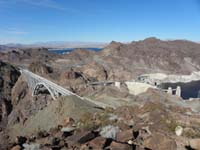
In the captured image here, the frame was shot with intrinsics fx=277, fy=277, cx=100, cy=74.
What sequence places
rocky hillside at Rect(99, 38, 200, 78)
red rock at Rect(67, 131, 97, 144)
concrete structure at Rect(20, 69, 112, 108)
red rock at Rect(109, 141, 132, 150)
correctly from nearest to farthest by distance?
red rock at Rect(109, 141, 132, 150) → red rock at Rect(67, 131, 97, 144) → concrete structure at Rect(20, 69, 112, 108) → rocky hillside at Rect(99, 38, 200, 78)

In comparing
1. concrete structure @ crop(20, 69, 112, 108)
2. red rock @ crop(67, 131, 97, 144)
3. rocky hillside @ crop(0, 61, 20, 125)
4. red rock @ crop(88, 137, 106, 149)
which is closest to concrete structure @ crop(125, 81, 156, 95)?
concrete structure @ crop(20, 69, 112, 108)

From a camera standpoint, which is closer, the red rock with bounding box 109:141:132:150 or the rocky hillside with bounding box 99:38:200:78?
the red rock with bounding box 109:141:132:150

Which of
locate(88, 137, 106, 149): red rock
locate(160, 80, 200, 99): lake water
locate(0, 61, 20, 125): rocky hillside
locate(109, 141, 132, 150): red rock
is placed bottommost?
locate(160, 80, 200, 99): lake water

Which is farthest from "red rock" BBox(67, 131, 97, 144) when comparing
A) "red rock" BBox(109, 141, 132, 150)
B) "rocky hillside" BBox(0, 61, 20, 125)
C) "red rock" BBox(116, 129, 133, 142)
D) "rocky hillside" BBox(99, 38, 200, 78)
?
"rocky hillside" BBox(99, 38, 200, 78)

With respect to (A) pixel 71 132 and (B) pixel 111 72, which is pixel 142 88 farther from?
(A) pixel 71 132

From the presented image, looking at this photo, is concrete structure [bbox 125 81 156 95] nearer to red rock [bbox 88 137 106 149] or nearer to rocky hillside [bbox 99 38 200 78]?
rocky hillside [bbox 99 38 200 78]

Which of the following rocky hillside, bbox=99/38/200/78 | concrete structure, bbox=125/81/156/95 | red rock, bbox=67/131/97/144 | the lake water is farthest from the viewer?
rocky hillside, bbox=99/38/200/78

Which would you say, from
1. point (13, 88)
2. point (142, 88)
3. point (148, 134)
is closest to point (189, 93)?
point (142, 88)

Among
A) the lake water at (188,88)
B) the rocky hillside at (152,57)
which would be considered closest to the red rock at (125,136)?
the lake water at (188,88)

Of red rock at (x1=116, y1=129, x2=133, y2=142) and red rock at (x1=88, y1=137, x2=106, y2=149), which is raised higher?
red rock at (x1=88, y1=137, x2=106, y2=149)

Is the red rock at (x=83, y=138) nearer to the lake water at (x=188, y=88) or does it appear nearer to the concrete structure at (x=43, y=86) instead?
the concrete structure at (x=43, y=86)
